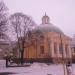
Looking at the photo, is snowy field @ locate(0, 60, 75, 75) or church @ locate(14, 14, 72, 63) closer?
snowy field @ locate(0, 60, 75, 75)

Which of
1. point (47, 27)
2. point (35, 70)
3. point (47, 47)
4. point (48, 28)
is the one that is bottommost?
point (35, 70)

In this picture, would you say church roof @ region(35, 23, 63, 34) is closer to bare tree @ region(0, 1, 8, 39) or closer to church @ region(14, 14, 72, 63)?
church @ region(14, 14, 72, 63)

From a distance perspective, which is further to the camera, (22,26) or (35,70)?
(22,26)

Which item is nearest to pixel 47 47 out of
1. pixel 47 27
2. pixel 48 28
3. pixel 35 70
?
pixel 48 28

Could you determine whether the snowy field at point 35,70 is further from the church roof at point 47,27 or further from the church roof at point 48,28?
the church roof at point 48,28

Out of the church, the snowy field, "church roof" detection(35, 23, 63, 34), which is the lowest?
the snowy field

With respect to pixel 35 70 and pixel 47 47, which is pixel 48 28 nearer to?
pixel 47 47

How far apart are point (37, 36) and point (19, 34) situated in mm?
7996

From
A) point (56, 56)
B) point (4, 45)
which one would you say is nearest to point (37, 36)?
point (56, 56)

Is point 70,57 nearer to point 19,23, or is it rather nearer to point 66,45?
point 66,45

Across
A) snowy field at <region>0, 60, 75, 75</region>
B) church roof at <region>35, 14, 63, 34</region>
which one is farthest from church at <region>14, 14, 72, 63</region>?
snowy field at <region>0, 60, 75, 75</region>

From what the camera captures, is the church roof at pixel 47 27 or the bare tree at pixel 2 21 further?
the church roof at pixel 47 27

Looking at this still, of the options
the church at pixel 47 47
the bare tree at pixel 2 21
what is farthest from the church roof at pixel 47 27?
the bare tree at pixel 2 21

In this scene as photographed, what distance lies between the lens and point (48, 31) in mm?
54844
